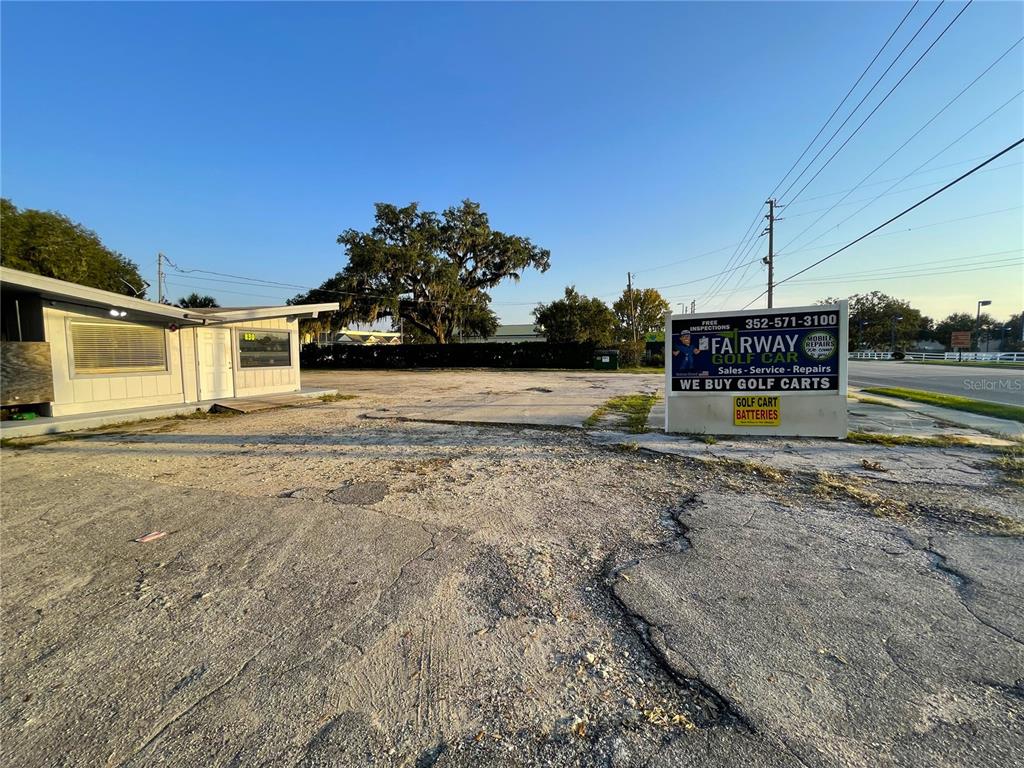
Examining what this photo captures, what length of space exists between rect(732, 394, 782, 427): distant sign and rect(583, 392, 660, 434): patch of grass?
1661 millimetres

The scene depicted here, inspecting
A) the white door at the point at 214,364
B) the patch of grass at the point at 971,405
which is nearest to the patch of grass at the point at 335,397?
the white door at the point at 214,364

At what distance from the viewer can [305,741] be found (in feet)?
5.85

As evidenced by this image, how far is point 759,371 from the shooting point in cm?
793

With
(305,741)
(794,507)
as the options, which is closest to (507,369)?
(794,507)

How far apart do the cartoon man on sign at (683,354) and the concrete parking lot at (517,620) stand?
3049 mm

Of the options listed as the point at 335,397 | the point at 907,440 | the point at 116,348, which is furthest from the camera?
the point at 335,397

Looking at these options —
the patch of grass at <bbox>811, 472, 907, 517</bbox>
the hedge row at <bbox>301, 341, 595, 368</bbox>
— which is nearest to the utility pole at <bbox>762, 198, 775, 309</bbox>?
the hedge row at <bbox>301, 341, 595, 368</bbox>

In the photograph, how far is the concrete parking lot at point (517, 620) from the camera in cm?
179

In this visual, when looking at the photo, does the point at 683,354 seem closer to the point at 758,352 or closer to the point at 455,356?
the point at 758,352

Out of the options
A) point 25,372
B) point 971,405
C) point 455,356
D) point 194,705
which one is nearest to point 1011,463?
point 971,405

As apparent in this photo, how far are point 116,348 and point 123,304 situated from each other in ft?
3.87

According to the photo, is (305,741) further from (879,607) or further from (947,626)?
(947,626)

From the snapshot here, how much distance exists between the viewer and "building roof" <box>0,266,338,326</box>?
27.2ft

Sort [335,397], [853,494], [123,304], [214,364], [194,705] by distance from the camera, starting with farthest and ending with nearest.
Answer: [335,397]
[214,364]
[123,304]
[853,494]
[194,705]
